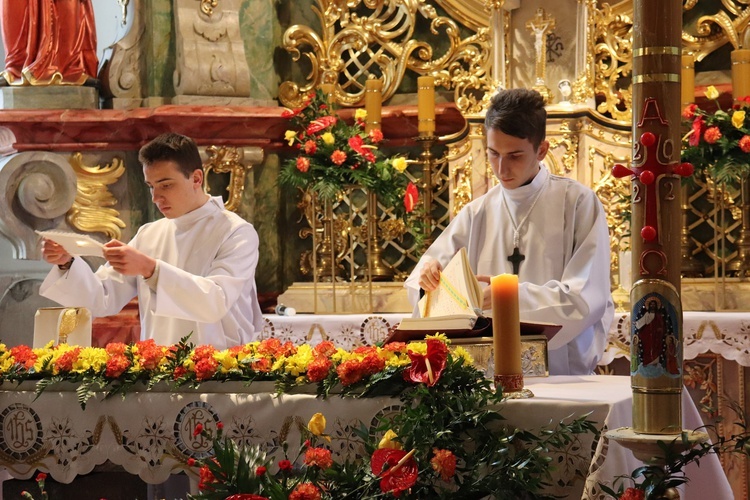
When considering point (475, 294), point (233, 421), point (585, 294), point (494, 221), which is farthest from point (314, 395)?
point (494, 221)

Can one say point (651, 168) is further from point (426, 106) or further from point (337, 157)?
point (426, 106)

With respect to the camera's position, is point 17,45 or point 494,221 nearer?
point 494,221

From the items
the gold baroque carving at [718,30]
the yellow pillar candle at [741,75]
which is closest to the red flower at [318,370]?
the yellow pillar candle at [741,75]

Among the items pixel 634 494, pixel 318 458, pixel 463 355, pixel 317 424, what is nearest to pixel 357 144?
pixel 463 355

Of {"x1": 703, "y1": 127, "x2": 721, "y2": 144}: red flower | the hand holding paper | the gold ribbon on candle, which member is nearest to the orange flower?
{"x1": 703, "y1": 127, "x2": 721, "y2": 144}: red flower

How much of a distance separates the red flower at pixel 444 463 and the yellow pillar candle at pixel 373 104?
4323mm

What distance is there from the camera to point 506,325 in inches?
129

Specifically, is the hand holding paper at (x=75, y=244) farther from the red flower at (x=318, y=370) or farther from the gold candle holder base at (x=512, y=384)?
the gold candle holder base at (x=512, y=384)

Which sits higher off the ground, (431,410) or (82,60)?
(82,60)

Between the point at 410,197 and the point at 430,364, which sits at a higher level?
the point at 410,197

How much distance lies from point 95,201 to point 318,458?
4677mm

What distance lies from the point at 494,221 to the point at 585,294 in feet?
2.04

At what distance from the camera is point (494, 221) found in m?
4.77

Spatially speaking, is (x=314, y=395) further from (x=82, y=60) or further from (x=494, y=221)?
(x=82, y=60)
